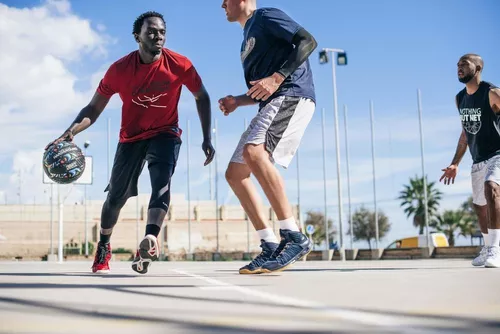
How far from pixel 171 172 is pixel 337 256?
1162 inches

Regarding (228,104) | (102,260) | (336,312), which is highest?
(228,104)

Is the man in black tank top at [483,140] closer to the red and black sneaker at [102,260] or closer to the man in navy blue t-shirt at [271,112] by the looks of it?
the man in navy blue t-shirt at [271,112]

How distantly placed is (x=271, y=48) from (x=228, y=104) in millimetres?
578

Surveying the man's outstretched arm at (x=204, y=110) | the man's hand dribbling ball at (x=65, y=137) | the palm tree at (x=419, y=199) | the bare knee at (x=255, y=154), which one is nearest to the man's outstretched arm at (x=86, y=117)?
the man's hand dribbling ball at (x=65, y=137)

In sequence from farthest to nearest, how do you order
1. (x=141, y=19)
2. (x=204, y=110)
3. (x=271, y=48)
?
(x=204, y=110), (x=141, y=19), (x=271, y=48)

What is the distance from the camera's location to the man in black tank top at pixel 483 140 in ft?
21.8

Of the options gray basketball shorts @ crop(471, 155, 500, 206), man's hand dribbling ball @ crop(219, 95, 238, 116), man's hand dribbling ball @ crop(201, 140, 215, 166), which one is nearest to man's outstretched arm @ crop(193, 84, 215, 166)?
man's hand dribbling ball @ crop(201, 140, 215, 166)

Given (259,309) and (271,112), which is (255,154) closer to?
(271,112)

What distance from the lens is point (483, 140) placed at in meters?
6.88

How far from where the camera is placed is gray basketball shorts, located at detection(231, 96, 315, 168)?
4832 mm

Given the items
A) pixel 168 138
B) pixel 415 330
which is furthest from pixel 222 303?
pixel 168 138

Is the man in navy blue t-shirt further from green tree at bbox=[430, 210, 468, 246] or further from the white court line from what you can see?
green tree at bbox=[430, 210, 468, 246]

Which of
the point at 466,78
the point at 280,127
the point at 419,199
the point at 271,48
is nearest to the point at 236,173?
the point at 280,127

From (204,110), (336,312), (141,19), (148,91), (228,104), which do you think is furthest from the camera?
(204,110)
